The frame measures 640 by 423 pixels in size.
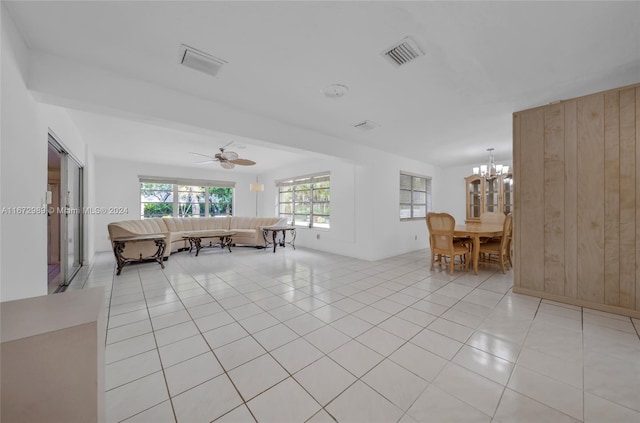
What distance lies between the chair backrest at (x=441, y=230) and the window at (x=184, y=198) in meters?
6.56

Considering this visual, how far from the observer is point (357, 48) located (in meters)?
1.87

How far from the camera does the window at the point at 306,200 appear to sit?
20.9 ft

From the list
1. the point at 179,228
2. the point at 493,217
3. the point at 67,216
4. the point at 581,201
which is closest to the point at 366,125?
the point at 581,201

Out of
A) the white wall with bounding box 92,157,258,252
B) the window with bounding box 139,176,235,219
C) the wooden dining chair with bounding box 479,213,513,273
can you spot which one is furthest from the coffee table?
the wooden dining chair with bounding box 479,213,513,273

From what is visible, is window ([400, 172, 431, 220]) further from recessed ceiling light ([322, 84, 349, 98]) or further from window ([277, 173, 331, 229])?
recessed ceiling light ([322, 84, 349, 98])

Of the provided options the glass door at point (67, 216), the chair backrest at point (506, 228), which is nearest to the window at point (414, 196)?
the chair backrest at point (506, 228)

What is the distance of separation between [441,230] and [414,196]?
254 centimetres

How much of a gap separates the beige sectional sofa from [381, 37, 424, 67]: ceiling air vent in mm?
5053

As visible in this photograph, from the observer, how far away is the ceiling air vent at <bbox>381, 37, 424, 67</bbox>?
180 centimetres

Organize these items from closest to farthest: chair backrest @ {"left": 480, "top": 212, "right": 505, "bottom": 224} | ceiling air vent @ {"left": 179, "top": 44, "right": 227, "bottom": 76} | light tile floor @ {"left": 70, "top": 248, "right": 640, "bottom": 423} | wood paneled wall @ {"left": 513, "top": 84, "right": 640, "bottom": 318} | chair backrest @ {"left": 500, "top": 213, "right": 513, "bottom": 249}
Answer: light tile floor @ {"left": 70, "top": 248, "right": 640, "bottom": 423} < ceiling air vent @ {"left": 179, "top": 44, "right": 227, "bottom": 76} < wood paneled wall @ {"left": 513, "top": 84, "right": 640, "bottom": 318} < chair backrest @ {"left": 500, "top": 213, "right": 513, "bottom": 249} < chair backrest @ {"left": 480, "top": 212, "right": 505, "bottom": 224}

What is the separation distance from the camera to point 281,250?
640cm

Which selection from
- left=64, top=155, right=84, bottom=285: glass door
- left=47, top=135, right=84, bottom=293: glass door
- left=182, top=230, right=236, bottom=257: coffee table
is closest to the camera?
left=47, top=135, right=84, bottom=293: glass door

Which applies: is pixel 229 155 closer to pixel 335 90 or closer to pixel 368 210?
pixel 335 90

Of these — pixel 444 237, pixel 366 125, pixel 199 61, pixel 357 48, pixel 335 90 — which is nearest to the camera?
pixel 357 48
